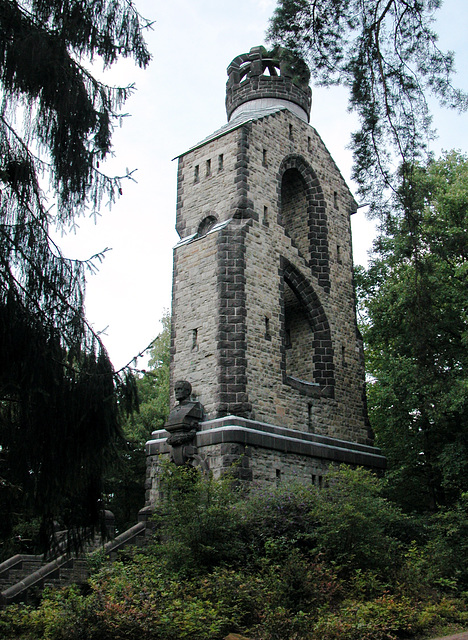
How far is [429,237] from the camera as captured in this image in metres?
8.05

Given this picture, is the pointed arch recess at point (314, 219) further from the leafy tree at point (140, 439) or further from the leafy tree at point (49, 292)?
the leafy tree at point (49, 292)

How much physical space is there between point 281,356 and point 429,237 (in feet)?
23.3

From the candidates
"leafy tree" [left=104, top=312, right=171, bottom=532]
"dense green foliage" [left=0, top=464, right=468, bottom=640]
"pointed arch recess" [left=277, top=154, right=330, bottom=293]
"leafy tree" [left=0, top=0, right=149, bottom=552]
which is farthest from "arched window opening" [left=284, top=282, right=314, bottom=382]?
"leafy tree" [left=0, top=0, right=149, bottom=552]

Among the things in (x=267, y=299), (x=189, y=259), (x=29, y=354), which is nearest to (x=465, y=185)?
(x=267, y=299)

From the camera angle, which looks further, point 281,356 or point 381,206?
point 281,356

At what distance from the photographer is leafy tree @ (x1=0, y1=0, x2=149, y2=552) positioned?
5719 mm

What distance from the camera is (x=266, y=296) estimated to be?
15.0m

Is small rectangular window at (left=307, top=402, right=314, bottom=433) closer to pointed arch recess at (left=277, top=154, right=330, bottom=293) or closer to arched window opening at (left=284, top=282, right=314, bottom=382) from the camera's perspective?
arched window opening at (left=284, top=282, right=314, bottom=382)

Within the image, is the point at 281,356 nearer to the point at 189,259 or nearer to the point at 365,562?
the point at 189,259

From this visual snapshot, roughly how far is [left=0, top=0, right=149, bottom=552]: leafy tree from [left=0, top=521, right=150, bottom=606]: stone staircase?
11.0 ft

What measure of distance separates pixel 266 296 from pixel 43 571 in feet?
24.1

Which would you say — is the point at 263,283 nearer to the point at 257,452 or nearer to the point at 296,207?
the point at 257,452

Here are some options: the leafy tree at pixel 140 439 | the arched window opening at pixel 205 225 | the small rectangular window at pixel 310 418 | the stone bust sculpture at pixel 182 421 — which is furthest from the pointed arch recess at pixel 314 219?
the leafy tree at pixel 140 439

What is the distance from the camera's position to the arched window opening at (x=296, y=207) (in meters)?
18.0
